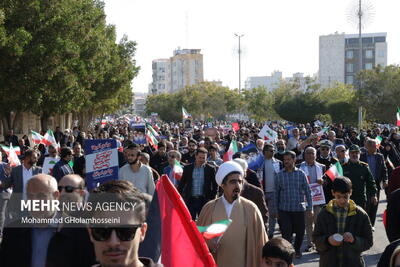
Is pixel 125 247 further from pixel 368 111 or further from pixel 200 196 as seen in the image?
pixel 368 111

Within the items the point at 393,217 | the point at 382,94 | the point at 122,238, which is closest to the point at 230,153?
the point at 393,217

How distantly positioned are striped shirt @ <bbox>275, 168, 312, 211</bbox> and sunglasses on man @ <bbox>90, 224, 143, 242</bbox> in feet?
21.8

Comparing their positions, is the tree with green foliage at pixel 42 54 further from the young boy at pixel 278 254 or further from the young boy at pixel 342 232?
the young boy at pixel 278 254

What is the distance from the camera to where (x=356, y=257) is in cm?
588

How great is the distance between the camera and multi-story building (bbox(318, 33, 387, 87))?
465 ft

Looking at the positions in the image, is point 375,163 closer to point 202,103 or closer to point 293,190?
A: point 293,190


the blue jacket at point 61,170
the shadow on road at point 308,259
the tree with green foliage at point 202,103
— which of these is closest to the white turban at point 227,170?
the shadow on road at point 308,259

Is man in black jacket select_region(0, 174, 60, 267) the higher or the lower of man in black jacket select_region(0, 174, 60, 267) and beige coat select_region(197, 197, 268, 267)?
the higher

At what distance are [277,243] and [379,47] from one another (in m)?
144

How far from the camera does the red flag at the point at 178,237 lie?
4.17 m

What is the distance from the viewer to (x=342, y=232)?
5988mm

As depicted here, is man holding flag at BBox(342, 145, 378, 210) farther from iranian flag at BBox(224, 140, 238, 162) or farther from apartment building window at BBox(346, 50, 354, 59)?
apartment building window at BBox(346, 50, 354, 59)

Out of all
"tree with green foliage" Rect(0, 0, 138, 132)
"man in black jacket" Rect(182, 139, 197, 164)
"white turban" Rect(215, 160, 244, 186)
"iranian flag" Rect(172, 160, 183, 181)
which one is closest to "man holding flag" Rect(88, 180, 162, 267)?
"white turban" Rect(215, 160, 244, 186)

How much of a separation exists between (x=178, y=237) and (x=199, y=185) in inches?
232
